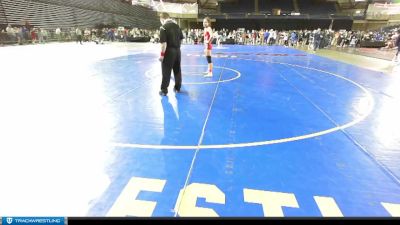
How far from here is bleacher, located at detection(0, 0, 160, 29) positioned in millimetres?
25500

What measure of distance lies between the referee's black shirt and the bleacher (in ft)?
77.0

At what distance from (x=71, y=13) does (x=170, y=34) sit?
94.1 ft

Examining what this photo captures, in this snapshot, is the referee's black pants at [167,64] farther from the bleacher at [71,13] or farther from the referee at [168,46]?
the bleacher at [71,13]

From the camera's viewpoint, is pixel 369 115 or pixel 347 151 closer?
pixel 347 151

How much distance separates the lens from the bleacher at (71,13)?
25.5m

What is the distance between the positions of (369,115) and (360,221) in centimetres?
512

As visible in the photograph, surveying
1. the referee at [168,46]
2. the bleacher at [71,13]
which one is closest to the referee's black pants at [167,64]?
the referee at [168,46]

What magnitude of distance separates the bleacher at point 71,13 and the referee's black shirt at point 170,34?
77.0 ft

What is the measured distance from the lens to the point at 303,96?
25.8 ft

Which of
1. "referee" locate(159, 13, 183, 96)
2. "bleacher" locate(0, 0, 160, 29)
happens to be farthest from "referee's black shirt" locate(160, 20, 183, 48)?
"bleacher" locate(0, 0, 160, 29)

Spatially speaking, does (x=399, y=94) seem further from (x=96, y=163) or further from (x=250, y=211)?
(x=96, y=163)

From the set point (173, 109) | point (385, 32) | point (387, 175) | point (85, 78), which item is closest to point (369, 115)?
point (387, 175)

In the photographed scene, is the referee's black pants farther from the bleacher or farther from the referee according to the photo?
the bleacher

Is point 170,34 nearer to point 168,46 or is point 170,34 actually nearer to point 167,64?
point 168,46
